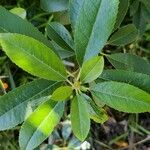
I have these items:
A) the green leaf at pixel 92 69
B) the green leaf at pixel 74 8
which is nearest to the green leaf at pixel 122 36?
the green leaf at pixel 74 8

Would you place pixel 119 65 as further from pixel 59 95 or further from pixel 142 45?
pixel 142 45

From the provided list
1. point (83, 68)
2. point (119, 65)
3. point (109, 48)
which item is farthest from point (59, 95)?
point (109, 48)

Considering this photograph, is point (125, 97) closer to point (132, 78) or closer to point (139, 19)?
point (132, 78)

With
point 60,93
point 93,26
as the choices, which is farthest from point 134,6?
point 60,93

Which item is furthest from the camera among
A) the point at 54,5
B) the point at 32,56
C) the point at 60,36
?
the point at 54,5

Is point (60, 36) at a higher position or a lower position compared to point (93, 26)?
lower

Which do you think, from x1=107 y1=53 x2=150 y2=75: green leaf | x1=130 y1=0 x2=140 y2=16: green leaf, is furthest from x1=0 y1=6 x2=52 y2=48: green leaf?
x1=130 y1=0 x2=140 y2=16: green leaf

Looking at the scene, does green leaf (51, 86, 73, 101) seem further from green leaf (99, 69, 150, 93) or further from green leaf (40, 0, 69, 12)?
green leaf (40, 0, 69, 12)
